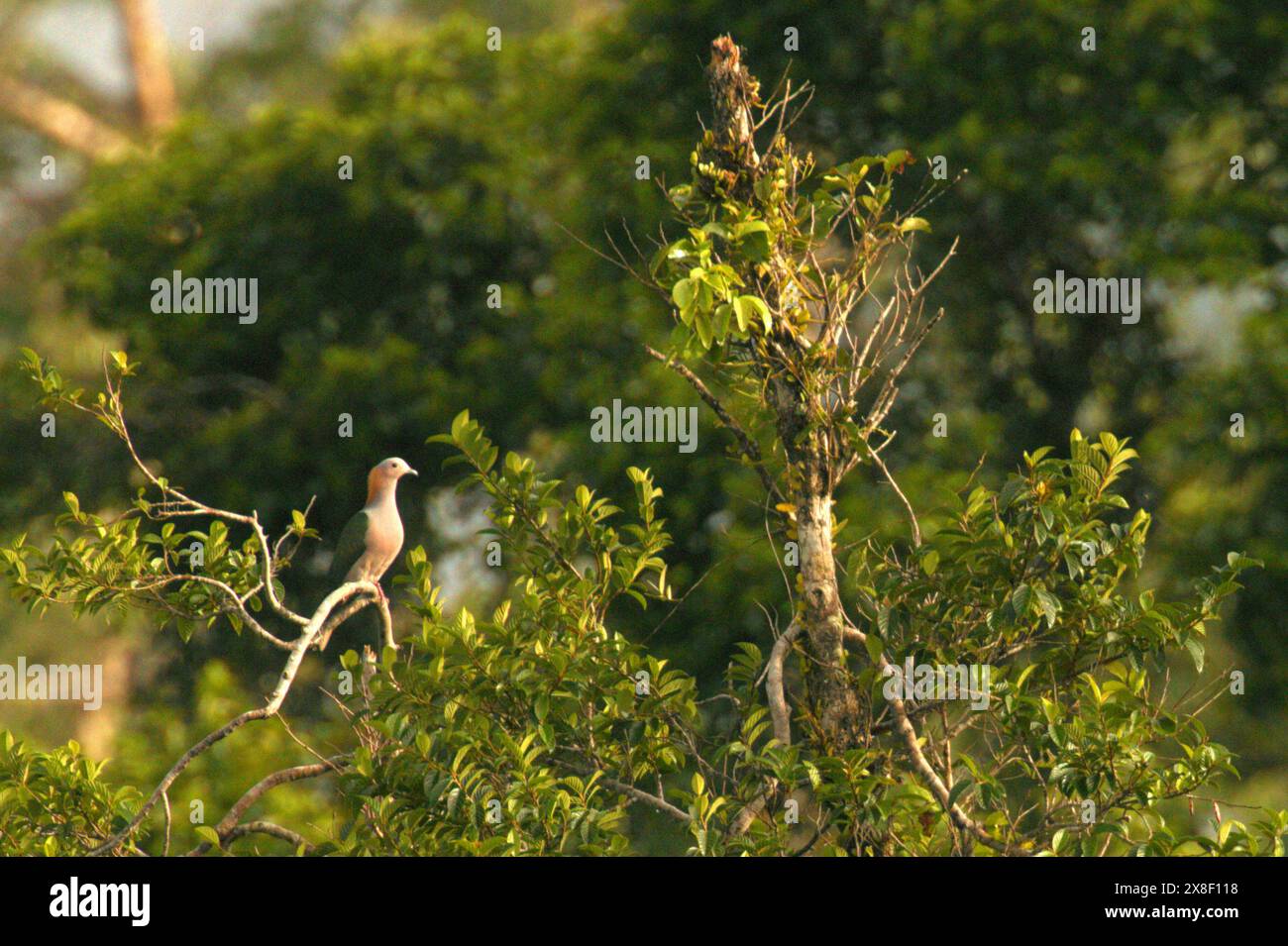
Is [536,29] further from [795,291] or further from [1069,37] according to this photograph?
[795,291]

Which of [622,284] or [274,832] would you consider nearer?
[274,832]

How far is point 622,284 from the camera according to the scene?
504 inches

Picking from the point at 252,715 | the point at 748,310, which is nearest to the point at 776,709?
the point at 748,310

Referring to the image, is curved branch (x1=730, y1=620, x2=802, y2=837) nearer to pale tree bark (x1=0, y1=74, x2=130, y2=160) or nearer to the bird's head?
the bird's head

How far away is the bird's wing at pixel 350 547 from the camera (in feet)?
22.6

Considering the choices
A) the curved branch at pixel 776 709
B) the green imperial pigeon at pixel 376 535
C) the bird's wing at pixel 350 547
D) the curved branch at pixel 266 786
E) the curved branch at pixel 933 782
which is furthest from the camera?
the bird's wing at pixel 350 547

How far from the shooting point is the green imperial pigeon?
666 cm

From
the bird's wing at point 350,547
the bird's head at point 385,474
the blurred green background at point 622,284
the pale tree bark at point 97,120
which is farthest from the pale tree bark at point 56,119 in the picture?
the bird's head at point 385,474

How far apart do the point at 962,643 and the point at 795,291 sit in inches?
44.2

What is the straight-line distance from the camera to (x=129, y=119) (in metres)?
23.6

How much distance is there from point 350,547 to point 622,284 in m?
6.04

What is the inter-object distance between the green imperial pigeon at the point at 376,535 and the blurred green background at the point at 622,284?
3.47 metres

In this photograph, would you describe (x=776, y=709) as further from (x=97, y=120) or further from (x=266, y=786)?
(x=97, y=120)

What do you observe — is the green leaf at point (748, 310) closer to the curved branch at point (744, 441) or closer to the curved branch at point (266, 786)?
the curved branch at point (744, 441)
